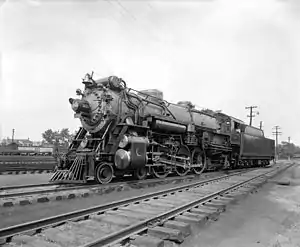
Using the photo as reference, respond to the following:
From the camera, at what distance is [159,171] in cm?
1317

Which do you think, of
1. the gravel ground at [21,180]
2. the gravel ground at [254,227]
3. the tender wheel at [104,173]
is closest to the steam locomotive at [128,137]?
the tender wheel at [104,173]

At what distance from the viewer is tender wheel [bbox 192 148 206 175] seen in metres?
15.5

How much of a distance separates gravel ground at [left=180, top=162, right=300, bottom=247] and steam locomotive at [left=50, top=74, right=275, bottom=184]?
4.53 meters

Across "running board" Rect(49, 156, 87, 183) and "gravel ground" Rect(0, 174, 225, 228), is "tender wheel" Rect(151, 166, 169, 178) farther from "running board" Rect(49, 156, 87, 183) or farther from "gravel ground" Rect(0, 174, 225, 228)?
"gravel ground" Rect(0, 174, 225, 228)

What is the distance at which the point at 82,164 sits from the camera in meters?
9.95

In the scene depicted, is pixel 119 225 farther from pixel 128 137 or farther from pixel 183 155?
pixel 183 155

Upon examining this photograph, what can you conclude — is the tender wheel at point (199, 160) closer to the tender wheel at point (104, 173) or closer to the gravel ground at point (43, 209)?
the tender wheel at point (104, 173)

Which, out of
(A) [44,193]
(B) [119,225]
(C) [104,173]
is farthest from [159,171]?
(B) [119,225]

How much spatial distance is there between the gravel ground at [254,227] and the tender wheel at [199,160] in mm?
7234

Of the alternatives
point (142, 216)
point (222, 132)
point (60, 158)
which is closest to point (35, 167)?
point (60, 158)

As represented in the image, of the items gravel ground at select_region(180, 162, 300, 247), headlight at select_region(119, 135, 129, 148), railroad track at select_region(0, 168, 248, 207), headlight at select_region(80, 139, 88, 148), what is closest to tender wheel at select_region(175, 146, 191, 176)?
railroad track at select_region(0, 168, 248, 207)

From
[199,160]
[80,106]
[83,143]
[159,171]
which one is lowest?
[159,171]

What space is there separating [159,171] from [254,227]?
7746 mm

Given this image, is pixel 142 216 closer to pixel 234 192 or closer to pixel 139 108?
pixel 234 192
